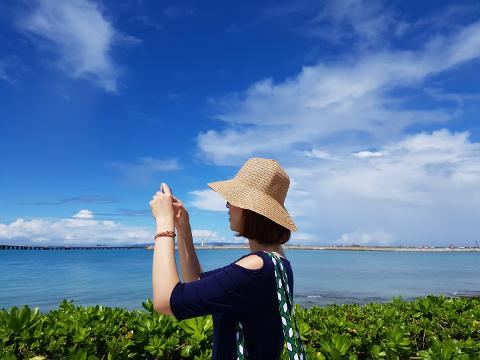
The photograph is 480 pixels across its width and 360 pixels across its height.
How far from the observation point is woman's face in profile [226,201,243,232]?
101 inches

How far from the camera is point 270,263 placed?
2.18 m

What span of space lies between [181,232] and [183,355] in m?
1.35

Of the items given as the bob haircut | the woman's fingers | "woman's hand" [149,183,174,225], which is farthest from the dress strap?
the woman's fingers

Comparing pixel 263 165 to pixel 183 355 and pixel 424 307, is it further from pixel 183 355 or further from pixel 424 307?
pixel 424 307

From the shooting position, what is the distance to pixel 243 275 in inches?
82.8

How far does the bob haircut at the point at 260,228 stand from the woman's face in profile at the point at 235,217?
27 mm

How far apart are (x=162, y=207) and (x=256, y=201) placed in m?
0.54

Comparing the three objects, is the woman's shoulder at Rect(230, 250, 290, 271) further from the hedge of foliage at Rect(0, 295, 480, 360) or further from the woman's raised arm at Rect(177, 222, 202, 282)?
the hedge of foliage at Rect(0, 295, 480, 360)

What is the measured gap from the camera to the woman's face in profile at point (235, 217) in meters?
→ 2.56

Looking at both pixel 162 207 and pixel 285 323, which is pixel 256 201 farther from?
pixel 285 323

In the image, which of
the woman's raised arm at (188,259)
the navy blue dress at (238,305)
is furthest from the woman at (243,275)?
the woman's raised arm at (188,259)

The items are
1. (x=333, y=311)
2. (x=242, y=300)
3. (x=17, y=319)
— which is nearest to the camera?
(x=242, y=300)

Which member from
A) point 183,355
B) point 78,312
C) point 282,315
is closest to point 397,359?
point 183,355

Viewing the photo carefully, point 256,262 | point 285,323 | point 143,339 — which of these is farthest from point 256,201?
point 143,339
